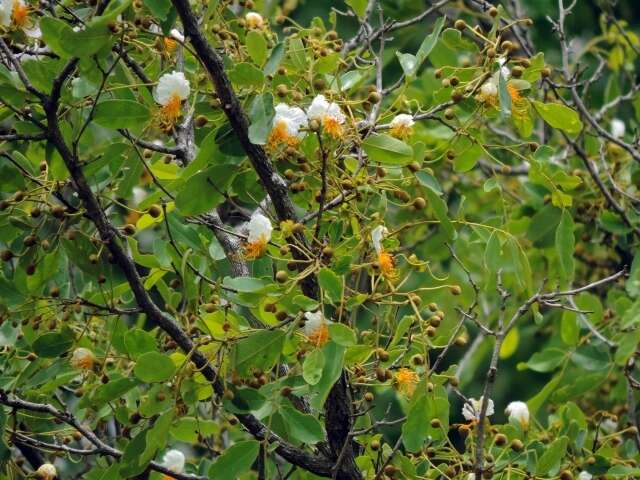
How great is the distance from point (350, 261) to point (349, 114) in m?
0.27

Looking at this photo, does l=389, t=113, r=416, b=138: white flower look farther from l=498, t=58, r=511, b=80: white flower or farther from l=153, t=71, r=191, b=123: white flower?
l=153, t=71, r=191, b=123: white flower

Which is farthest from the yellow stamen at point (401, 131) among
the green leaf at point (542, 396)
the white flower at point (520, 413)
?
the green leaf at point (542, 396)

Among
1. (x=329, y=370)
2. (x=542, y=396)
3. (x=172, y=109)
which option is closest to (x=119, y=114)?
(x=172, y=109)

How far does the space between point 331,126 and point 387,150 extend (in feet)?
0.37

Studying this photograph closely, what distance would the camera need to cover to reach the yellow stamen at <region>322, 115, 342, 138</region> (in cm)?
183

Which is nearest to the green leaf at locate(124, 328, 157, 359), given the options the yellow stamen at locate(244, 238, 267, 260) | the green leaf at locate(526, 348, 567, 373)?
the yellow stamen at locate(244, 238, 267, 260)

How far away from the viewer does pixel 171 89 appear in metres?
1.92

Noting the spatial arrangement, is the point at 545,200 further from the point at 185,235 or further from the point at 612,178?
the point at 185,235

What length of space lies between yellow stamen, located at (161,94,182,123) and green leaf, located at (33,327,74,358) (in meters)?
0.46

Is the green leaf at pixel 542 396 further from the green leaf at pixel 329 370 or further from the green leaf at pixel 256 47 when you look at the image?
the green leaf at pixel 256 47

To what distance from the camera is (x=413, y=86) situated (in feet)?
11.3

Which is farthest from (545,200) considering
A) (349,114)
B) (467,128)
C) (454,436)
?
(454,436)

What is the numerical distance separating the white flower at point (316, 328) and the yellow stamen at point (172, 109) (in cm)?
40

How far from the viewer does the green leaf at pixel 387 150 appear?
1.89m
